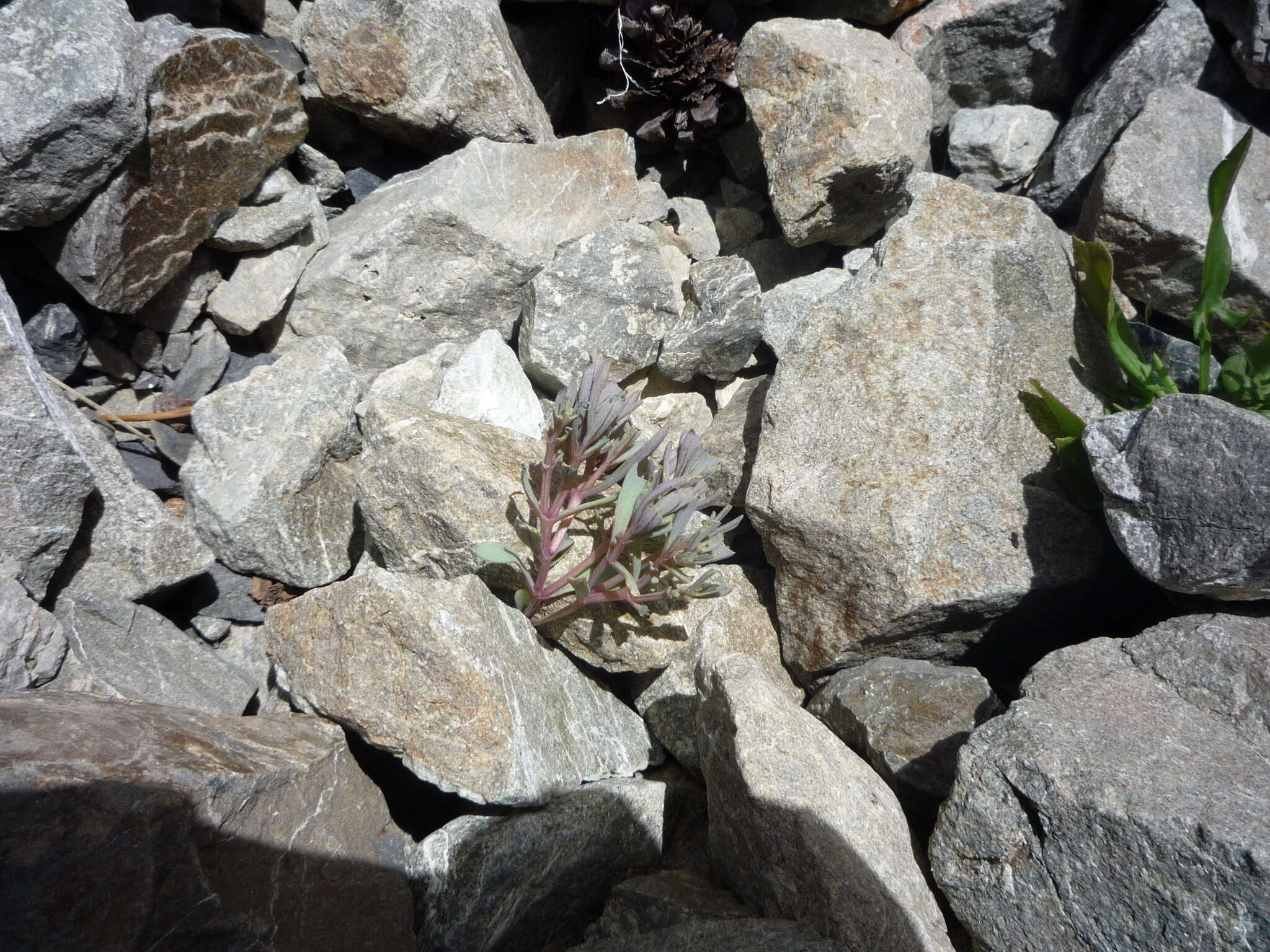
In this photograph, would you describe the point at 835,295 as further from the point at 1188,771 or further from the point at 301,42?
the point at 301,42

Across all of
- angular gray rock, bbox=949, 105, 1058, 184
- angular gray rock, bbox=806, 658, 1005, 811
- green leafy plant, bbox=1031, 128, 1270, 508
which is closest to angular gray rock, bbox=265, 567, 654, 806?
angular gray rock, bbox=806, 658, 1005, 811

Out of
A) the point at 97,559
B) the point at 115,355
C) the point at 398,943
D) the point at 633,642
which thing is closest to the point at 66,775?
the point at 398,943

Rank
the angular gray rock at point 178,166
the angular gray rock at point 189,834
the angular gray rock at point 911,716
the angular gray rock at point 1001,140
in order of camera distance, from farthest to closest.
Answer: the angular gray rock at point 1001,140 → the angular gray rock at point 178,166 → the angular gray rock at point 911,716 → the angular gray rock at point 189,834

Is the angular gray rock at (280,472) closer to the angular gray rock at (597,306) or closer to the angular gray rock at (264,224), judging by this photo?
the angular gray rock at (264,224)

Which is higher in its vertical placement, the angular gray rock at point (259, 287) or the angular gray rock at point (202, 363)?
the angular gray rock at point (259, 287)

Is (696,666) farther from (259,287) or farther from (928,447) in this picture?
(259,287)

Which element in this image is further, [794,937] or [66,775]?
[794,937]

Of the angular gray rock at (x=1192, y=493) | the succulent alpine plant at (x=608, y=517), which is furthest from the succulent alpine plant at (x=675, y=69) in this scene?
the angular gray rock at (x=1192, y=493)
